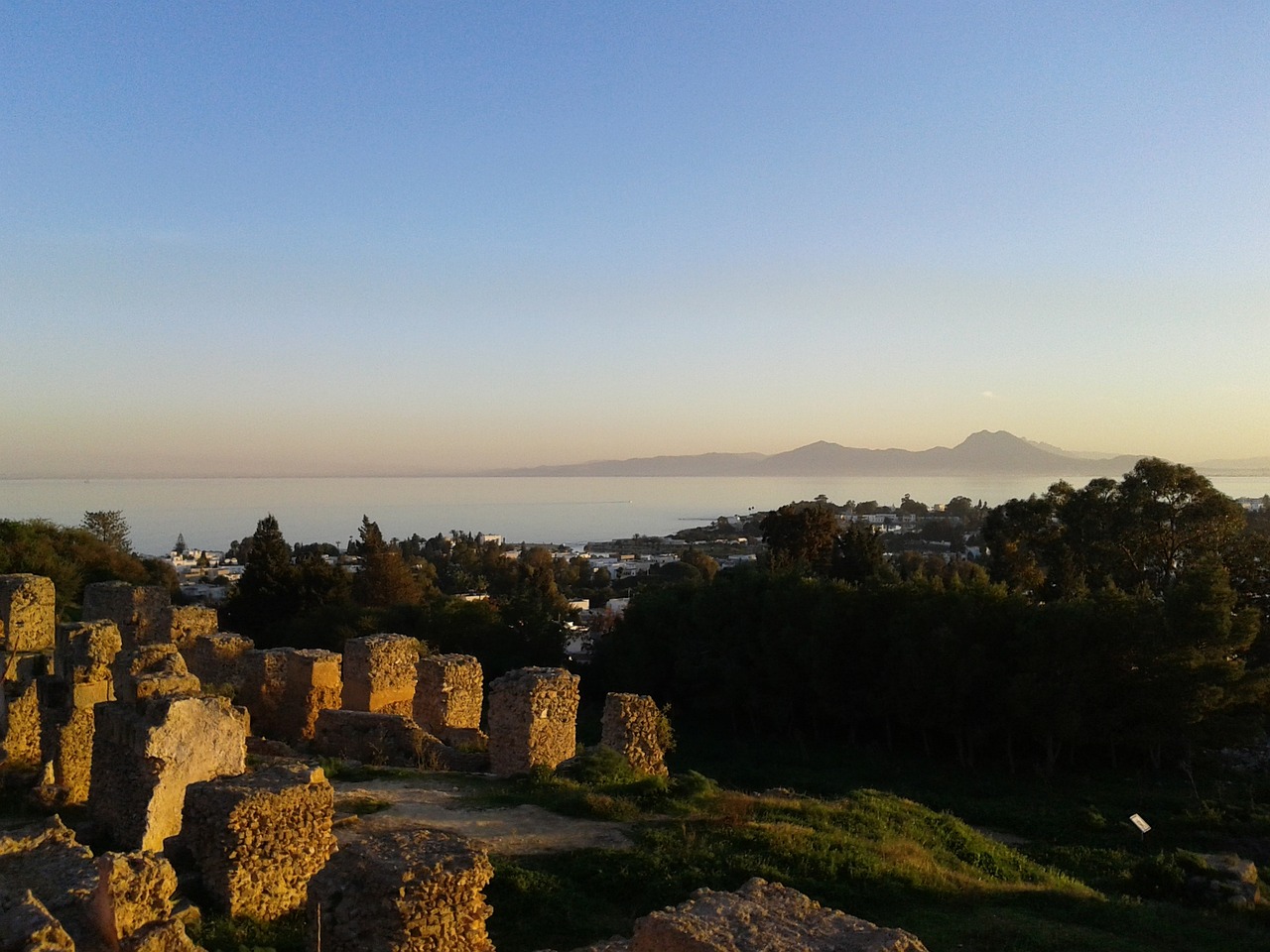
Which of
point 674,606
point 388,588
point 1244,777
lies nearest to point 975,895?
point 1244,777

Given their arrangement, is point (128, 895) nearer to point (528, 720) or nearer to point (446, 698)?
point (528, 720)

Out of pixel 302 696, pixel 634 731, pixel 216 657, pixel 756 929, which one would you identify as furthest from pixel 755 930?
pixel 216 657

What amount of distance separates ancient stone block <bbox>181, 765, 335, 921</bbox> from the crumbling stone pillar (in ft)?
22.9

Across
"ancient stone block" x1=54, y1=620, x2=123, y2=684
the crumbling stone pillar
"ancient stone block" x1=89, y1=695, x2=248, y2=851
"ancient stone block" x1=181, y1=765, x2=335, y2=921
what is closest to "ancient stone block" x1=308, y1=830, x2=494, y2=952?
"ancient stone block" x1=181, y1=765, x2=335, y2=921

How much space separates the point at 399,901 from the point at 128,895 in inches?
62.5

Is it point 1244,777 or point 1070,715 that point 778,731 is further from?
point 1244,777

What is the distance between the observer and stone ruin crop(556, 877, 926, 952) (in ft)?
16.5

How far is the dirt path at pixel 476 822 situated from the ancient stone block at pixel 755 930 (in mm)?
5025

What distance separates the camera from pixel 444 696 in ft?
60.0

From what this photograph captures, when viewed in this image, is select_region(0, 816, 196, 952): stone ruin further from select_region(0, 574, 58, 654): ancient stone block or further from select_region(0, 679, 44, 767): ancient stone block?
select_region(0, 574, 58, 654): ancient stone block

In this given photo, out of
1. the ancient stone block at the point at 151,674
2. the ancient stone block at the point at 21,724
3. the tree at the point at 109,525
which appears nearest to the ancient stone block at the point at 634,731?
the ancient stone block at the point at 151,674

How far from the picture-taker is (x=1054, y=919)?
9984 mm

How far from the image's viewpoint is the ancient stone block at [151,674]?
31.2 ft

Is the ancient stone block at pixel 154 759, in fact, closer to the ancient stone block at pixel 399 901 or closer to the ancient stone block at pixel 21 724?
the ancient stone block at pixel 21 724
